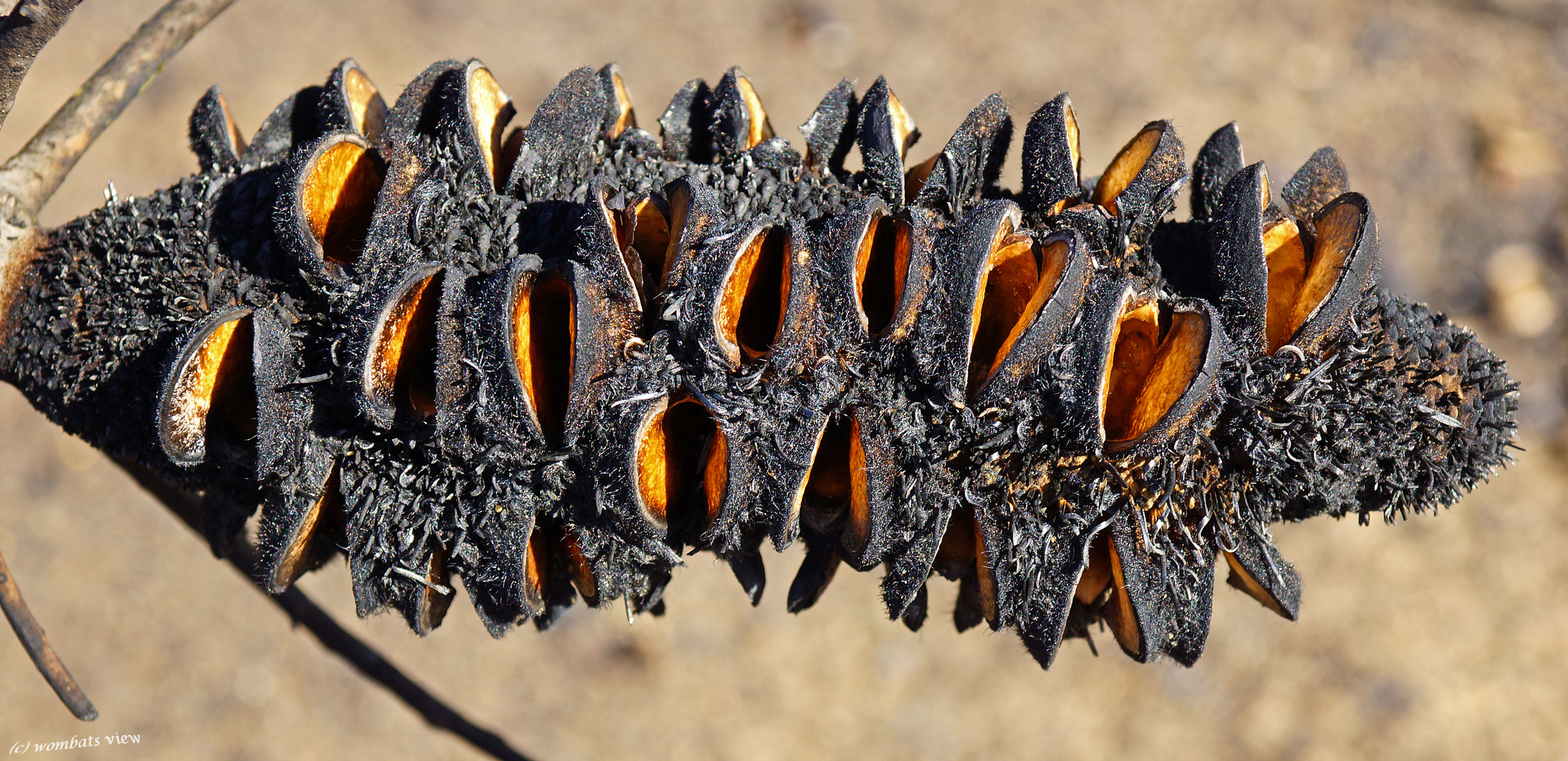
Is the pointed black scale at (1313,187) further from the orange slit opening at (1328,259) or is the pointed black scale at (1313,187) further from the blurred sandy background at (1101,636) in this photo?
the blurred sandy background at (1101,636)

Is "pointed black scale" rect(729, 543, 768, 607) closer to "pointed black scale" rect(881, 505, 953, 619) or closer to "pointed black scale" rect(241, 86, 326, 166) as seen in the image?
"pointed black scale" rect(881, 505, 953, 619)

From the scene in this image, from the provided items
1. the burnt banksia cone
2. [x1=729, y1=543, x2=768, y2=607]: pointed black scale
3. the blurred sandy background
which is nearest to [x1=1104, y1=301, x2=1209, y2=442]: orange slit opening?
the burnt banksia cone

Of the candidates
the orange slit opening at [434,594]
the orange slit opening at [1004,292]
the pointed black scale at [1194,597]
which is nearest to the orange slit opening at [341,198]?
the orange slit opening at [434,594]

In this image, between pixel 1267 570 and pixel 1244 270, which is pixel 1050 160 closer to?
pixel 1244 270

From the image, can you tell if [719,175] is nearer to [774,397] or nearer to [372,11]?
[774,397]

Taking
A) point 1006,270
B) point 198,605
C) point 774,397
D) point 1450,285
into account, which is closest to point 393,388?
point 774,397
